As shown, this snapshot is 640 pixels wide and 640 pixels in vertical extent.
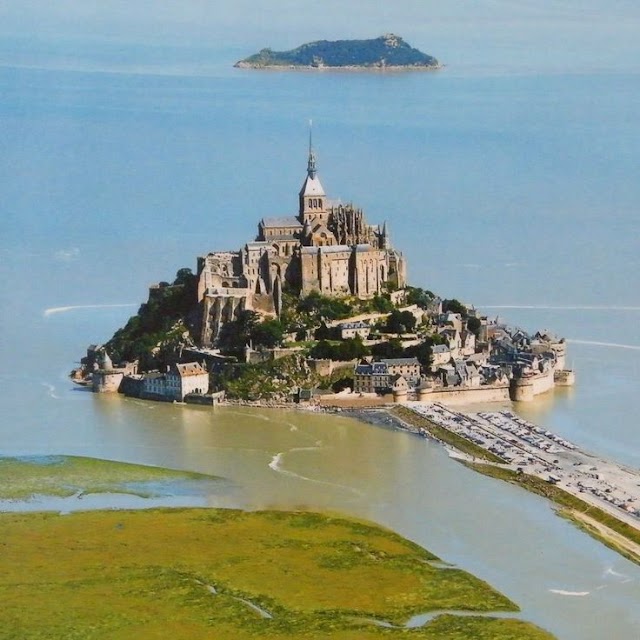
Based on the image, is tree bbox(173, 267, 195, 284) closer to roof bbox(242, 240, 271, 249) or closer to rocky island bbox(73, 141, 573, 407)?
rocky island bbox(73, 141, 573, 407)

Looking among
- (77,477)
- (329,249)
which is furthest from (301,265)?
(77,477)

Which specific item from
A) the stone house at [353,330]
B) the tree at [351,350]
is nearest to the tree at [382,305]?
the stone house at [353,330]

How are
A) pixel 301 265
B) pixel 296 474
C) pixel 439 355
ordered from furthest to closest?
pixel 301 265
pixel 439 355
pixel 296 474

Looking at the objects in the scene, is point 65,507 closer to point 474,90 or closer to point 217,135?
point 217,135

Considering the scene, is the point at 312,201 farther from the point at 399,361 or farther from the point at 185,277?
the point at 399,361

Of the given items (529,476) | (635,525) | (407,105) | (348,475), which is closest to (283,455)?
(348,475)

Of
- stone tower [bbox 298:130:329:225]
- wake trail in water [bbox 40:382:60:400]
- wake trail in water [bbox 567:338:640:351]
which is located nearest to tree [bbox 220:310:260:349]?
stone tower [bbox 298:130:329:225]

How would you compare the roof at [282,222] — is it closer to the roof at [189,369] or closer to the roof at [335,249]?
the roof at [335,249]
